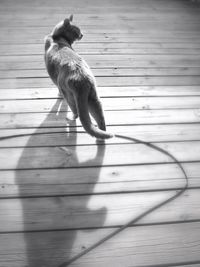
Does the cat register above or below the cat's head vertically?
below

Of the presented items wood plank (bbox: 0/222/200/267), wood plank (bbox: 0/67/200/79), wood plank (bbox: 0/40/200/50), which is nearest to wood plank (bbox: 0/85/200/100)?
wood plank (bbox: 0/67/200/79)

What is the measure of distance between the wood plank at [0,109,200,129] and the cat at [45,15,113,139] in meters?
0.12

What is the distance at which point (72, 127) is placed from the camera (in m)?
1.70

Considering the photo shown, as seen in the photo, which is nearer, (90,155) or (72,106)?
(90,155)

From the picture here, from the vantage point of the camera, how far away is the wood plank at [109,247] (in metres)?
1.05

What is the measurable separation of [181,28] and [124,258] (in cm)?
273

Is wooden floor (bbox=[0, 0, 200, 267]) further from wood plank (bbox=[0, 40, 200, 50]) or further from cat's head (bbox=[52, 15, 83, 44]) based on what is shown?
cat's head (bbox=[52, 15, 83, 44])

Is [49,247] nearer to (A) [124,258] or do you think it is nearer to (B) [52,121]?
(A) [124,258]

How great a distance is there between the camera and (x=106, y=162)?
1477 mm

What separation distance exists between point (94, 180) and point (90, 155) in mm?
181

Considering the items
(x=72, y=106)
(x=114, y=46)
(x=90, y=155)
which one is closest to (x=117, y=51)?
(x=114, y=46)

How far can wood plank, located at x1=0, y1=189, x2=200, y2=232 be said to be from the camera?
1.17 meters

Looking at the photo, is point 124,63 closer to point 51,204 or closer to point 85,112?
point 85,112

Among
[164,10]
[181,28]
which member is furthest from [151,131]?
[164,10]
